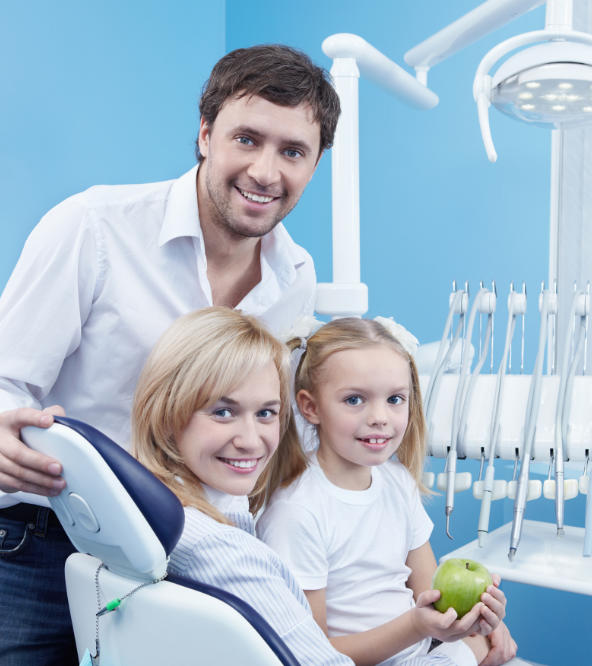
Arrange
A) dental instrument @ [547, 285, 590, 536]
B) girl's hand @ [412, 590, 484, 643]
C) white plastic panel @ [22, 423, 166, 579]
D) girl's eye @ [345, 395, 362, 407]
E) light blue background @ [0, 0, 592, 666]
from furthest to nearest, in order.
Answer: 1. light blue background @ [0, 0, 592, 666]
2. dental instrument @ [547, 285, 590, 536]
3. girl's eye @ [345, 395, 362, 407]
4. girl's hand @ [412, 590, 484, 643]
5. white plastic panel @ [22, 423, 166, 579]

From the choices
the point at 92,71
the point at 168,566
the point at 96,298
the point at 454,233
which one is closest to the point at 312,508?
the point at 168,566

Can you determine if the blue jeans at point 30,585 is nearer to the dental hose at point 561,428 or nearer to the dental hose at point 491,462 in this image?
the dental hose at point 491,462

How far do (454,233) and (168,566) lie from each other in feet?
6.03

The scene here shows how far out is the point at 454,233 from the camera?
256 cm

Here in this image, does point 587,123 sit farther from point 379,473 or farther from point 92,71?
point 92,71

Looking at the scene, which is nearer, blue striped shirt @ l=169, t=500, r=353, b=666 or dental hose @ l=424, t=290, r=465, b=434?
blue striped shirt @ l=169, t=500, r=353, b=666

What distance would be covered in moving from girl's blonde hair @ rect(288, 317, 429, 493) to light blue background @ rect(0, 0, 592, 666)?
38.7 inches

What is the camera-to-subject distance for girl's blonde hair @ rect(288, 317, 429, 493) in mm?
1386

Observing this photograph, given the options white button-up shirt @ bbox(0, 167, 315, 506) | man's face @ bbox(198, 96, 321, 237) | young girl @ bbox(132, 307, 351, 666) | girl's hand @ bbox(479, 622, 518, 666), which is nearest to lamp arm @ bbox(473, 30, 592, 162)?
man's face @ bbox(198, 96, 321, 237)

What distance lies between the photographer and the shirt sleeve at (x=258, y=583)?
3.07 ft

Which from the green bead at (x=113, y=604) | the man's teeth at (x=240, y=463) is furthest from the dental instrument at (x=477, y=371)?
the green bead at (x=113, y=604)

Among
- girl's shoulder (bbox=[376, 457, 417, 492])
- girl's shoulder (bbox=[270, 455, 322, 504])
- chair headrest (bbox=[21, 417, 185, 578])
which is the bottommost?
girl's shoulder (bbox=[376, 457, 417, 492])

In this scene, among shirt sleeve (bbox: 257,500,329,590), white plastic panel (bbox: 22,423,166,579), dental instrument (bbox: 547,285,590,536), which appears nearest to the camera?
white plastic panel (bbox: 22,423,166,579)

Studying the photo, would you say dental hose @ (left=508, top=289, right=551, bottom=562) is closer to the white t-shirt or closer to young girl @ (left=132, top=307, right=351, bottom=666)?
the white t-shirt
